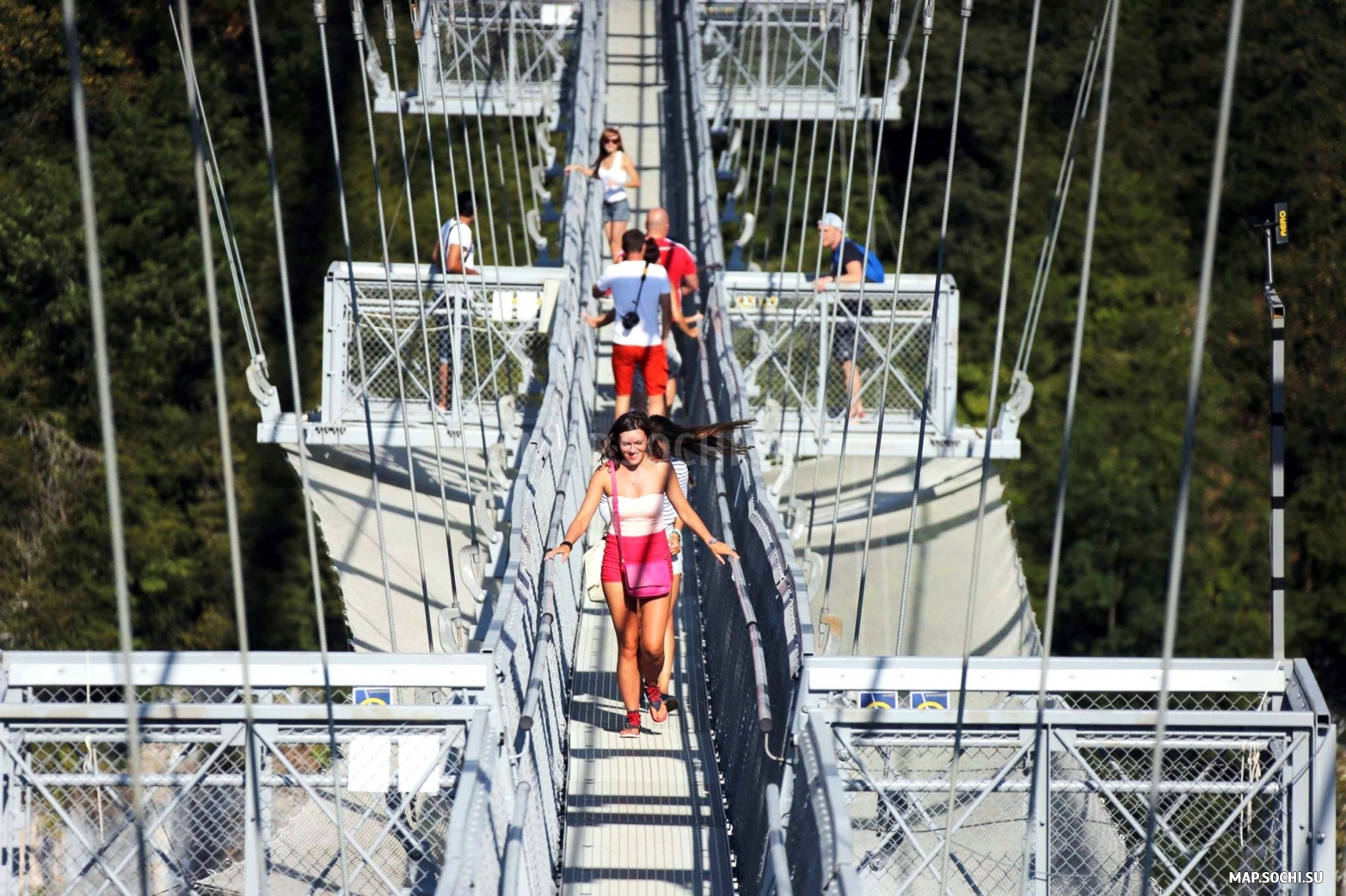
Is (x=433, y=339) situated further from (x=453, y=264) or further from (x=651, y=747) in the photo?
(x=651, y=747)

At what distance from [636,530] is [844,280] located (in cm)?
575

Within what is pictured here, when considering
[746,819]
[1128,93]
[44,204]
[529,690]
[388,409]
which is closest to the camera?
[529,690]

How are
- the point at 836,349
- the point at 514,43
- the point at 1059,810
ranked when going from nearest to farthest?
the point at 1059,810 < the point at 836,349 < the point at 514,43

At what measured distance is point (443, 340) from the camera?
A: 1248 cm

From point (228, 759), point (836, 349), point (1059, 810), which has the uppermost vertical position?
point (228, 759)

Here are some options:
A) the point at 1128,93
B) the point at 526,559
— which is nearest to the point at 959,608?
the point at 526,559

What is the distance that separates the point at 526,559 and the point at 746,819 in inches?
53.6

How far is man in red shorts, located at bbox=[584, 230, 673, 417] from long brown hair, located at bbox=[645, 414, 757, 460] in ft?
6.20

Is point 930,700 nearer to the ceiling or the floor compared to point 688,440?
nearer to the floor

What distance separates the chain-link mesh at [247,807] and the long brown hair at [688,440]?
1.45m

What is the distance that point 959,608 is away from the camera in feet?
53.2

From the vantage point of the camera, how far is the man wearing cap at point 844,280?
11617 mm

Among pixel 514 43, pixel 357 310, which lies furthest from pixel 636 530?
pixel 514 43

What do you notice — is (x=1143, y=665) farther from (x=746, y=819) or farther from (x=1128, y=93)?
(x=1128, y=93)
